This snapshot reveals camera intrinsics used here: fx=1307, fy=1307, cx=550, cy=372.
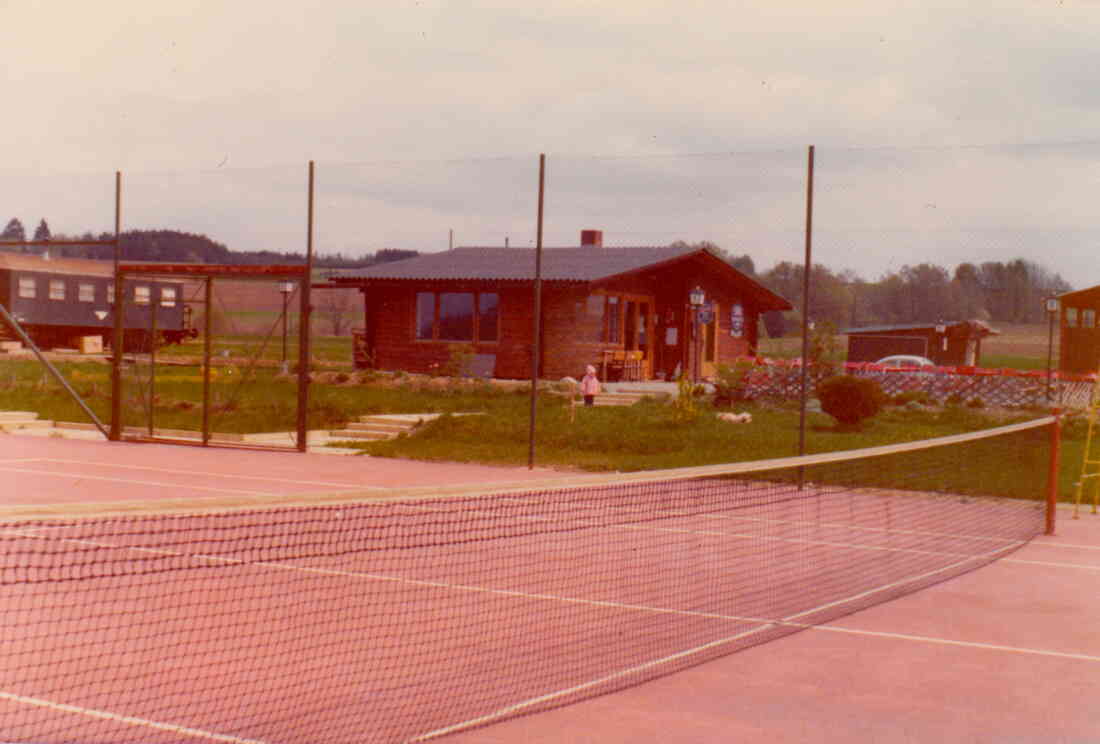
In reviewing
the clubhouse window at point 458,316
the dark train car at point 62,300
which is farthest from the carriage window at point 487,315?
the dark train car at point 62,300

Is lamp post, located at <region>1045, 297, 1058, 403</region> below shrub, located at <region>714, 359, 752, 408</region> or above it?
above

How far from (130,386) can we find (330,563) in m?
→ 19.0

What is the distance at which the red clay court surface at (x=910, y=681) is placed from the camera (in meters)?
5.86

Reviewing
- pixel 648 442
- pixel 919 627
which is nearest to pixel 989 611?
pixel 919 627

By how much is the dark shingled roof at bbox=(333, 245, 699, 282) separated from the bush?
1031 centimetres

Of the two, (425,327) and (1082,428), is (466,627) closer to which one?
(1082,428)

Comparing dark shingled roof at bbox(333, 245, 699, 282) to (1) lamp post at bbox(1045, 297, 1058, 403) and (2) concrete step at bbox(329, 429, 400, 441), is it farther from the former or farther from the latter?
(2) concrete step at bbox(329, 429, 400, 441)

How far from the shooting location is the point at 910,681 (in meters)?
6.90

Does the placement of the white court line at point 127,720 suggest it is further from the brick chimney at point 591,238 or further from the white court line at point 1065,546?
the brick chimney at point 591,238

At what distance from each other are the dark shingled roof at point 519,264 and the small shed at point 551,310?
4 cm

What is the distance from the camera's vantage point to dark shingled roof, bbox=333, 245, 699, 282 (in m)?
34.0

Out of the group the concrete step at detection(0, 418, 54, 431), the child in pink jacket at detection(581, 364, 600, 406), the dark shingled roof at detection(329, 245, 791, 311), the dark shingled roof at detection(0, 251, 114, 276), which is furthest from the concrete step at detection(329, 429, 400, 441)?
the dark shingled roof at detection(0, 251, 114, 276)

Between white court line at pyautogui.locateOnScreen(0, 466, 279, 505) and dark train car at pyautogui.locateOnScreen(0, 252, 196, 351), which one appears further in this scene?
dark train car at pyautogui.locateOnScreen(0, 252, 196, 351)

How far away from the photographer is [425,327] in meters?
35.3
